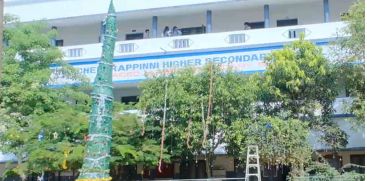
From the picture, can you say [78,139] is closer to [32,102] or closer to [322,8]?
[32,102]

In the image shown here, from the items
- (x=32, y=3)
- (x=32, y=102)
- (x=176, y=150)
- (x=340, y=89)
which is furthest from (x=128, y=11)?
(x=340, y=89)

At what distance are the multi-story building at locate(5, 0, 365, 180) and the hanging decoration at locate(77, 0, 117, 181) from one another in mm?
4740

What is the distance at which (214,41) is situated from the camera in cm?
1830

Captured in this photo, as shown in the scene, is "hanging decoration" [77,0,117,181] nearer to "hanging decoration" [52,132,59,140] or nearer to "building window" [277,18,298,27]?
"hanging decoration" [52,132,59,140]

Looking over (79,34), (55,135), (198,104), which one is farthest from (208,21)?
(55,135)

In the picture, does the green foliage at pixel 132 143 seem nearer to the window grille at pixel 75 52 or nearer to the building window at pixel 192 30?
the window grille at pixel 75 52

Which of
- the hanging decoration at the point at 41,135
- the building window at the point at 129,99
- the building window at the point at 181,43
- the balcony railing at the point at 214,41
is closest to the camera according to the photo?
the hanging decoration at the point at 41,135

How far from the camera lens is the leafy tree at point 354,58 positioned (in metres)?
13.3

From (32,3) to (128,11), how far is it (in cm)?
402

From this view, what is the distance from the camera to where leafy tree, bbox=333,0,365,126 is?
1332 centimetres

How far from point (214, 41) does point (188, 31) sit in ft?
9.92

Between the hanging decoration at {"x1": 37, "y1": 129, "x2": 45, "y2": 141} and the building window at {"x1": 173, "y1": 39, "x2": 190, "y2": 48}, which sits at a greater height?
the building window at {"x1": 173, "y1": 39, "x2": 190, "y2": 48}

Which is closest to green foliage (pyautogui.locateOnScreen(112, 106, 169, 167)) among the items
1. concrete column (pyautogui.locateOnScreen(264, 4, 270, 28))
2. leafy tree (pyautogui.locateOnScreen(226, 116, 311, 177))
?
leafy tree (pyautogui.locateOnScreen(226, 116, 311, 177))

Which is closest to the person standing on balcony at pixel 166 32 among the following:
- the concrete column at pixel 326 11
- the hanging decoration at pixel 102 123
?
the concrete column at pixel 326 11
